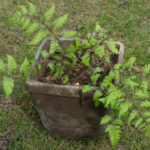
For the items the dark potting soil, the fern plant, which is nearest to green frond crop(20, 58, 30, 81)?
the fern plant

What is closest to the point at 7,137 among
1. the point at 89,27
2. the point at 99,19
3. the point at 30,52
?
the point at 30,52

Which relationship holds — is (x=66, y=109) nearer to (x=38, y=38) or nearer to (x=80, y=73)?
(x=80, y=73)

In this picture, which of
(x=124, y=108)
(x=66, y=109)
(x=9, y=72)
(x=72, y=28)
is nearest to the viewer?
(x=124, y=108)

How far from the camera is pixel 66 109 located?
162 centimetres

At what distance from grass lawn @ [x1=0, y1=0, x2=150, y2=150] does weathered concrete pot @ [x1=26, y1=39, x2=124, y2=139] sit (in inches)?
7.1

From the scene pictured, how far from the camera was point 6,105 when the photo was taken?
2.24 meters

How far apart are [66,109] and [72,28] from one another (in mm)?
1740

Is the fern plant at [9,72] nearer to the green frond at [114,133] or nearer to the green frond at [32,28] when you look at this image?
the green frond at [32,28]

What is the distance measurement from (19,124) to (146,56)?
1741mm

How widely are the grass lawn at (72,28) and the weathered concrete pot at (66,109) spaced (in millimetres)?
181

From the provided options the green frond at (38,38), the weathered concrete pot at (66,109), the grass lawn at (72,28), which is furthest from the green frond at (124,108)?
the grass lawn at (72,28)

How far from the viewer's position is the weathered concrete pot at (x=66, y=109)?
1456 millimetres

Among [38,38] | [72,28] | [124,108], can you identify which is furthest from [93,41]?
[72,28]

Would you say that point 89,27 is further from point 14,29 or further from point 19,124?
point 19,124
